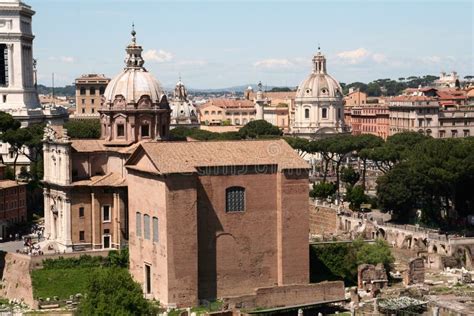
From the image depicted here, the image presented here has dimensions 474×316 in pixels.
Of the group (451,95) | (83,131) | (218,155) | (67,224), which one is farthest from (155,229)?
(451,95)

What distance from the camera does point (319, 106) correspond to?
376 ft

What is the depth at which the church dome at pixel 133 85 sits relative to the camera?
2415 inches

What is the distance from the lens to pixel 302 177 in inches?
2005

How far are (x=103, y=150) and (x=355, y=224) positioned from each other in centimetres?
1876

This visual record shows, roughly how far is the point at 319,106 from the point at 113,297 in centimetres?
7539

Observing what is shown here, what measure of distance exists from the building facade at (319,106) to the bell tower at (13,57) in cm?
3495

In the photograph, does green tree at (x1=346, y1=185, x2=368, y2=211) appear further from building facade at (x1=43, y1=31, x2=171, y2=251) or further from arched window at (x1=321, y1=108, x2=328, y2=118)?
arched window at (x1=321, y1=108, x2=328, y2=118)

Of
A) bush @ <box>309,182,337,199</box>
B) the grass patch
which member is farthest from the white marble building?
the grass patch

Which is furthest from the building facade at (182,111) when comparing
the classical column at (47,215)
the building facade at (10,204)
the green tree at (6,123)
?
the classical column at (47,215)

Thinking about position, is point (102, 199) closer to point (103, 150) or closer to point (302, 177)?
point (103, 150)

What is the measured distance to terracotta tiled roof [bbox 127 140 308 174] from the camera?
48.3 m

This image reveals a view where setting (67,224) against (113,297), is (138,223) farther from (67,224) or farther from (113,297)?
(113,297)

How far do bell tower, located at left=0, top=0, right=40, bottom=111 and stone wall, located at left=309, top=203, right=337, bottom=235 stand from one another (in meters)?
31.9

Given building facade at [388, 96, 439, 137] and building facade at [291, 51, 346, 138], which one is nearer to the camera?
building facade at [388, 96, 439, 137]
